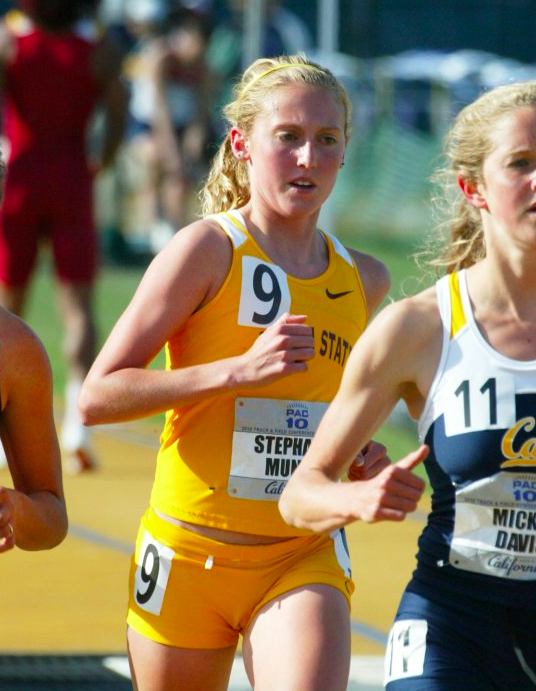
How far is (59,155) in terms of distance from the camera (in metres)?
8.34

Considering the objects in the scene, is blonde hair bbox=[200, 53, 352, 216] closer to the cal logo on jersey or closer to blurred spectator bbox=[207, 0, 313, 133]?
the cal logo on jersey

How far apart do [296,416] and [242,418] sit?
0.13m

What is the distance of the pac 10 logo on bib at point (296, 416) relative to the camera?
3699 mm

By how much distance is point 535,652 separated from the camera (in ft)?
10.1

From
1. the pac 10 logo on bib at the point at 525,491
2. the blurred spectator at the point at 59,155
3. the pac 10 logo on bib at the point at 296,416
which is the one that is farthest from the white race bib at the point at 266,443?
the blurred spectator at the point at 59,155

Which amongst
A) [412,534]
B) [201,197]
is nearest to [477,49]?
[412,534]

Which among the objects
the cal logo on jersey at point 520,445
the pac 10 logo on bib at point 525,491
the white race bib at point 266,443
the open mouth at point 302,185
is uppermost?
the open mouth at point 302,185

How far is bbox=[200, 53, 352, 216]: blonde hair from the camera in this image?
3.86 meters

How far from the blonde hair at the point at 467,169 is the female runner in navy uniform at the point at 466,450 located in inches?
2.6

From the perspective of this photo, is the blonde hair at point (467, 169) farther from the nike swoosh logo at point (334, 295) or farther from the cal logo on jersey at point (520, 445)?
the cal logo on jersey at point (520, 445)

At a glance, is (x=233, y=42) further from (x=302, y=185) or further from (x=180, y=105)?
(x=302, y=185)

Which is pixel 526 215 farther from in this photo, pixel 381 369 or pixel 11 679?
pixel 11 679

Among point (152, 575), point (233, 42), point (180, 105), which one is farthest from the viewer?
point (233, 42)

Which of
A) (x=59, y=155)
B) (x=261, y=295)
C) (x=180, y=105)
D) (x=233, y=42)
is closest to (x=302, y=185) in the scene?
(x=261, y=295)
